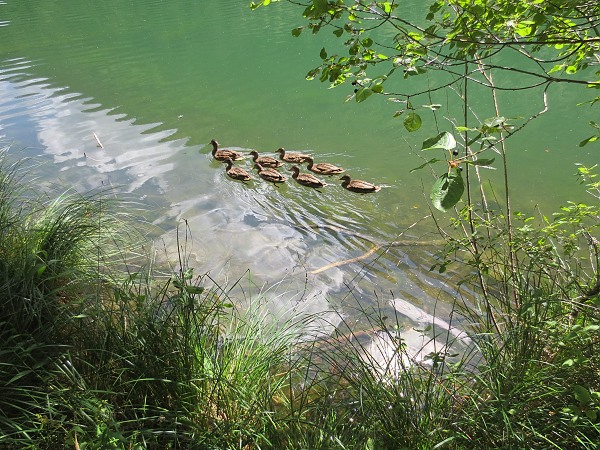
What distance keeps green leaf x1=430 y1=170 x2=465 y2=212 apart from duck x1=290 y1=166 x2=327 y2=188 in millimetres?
5262

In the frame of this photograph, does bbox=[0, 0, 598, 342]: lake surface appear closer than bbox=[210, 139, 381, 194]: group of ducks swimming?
Yes

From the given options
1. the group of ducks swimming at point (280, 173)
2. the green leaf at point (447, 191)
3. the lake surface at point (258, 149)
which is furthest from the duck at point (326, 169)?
the green leaf at point (447, 191)

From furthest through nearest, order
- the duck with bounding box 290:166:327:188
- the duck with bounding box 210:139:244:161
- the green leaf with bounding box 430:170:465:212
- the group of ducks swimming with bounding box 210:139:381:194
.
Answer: the duck with bounding box 210:139:244:161 < the duck with bounding box 290:166:327:188 < the group of ducks swimming with bounding box 210:139:381:194 < the green leaf with bounding box 430:170:465:212

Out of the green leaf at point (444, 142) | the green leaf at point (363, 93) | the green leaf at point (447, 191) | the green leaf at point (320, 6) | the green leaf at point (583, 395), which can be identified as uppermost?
the green leaf at point (320, 6)

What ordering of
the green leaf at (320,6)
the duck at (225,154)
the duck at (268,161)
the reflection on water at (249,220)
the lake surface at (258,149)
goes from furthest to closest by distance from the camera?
the duck at (225,154) < the duck at (268,161) < the lake surface at (258,149) < the reflection on water at (249,220) < the green leaf at (320,6)

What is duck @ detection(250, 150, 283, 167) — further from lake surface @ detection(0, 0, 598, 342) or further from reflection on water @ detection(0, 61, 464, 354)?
lake surface @ detection(0, 0, 598, 342)

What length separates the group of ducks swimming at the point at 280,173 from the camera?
265 inches

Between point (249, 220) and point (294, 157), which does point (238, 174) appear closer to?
point (294, 157)

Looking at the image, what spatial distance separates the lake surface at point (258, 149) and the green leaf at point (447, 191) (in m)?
1.90

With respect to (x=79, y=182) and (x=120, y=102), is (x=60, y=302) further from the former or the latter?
(x=120, y=102)

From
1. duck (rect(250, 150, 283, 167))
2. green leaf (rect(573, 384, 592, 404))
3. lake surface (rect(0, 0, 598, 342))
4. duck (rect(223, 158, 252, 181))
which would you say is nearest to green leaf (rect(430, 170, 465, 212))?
green leaf (rect(573, 384, 592, 404))

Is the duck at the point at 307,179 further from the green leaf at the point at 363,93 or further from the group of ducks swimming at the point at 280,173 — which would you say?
the green leaf at the point at 363,93

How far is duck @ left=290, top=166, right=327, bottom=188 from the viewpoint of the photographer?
689cm

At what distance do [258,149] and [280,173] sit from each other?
4.40 feet
